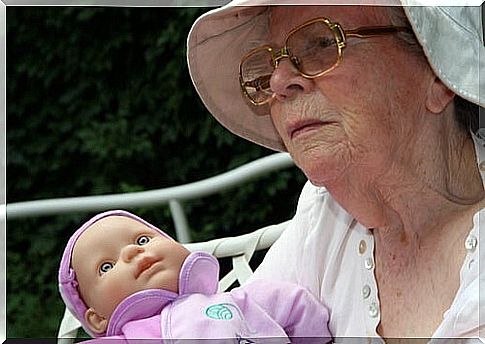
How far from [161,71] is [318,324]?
68cm

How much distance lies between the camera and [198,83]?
37.2 inches

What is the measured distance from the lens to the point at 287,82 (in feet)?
2.65

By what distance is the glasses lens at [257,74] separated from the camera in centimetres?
85

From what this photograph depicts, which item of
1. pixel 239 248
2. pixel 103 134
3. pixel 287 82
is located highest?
pixel 287 82

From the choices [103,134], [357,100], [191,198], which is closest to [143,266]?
[357,100]

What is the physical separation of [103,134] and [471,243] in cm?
79

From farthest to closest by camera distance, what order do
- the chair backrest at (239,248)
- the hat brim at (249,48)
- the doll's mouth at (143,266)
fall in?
the chair backrest at (239,248)
the doll's mouth at (143,266)
the hat brim at (249,48)

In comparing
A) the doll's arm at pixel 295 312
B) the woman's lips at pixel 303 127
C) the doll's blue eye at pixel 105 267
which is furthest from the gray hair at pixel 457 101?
the doll's blue eye at pixel 105 267

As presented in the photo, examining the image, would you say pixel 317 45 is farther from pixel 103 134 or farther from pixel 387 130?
pixel 103 134

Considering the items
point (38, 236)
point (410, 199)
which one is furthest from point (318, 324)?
point (38, 236)

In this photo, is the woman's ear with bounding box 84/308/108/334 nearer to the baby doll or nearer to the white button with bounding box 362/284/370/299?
the baby doll

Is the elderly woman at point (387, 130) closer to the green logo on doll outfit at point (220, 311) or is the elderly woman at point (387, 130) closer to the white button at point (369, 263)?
the white button at point (369, 263)

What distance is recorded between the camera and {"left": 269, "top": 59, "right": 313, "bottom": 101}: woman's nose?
31.4 inches

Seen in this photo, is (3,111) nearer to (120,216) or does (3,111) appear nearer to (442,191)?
(120,216)
